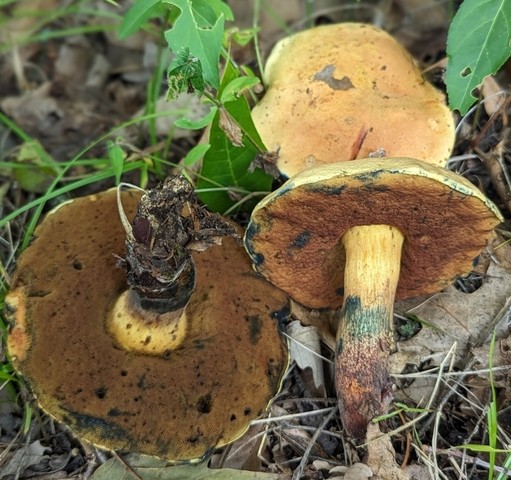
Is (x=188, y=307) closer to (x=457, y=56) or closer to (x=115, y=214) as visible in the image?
(x=115, y=214)

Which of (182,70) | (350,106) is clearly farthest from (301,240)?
(182,70)

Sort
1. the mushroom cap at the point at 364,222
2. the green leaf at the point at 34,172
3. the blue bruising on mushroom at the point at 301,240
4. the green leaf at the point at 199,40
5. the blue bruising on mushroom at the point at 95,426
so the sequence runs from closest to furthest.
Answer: the mushroom cap at the point at 364,222, the blue bruising on mushroom at the point at 95,426, the green leaf at the point at 199,40, the blue bruising on mushroom at the point at 301,240, the green leaf at the point at 34,172

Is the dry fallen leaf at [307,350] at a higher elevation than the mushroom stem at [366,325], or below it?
below

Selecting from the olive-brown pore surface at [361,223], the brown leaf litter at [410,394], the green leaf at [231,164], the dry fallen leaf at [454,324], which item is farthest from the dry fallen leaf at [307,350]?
the green leaf at [231,164]

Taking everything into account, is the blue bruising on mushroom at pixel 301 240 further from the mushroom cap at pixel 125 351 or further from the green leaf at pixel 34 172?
the green leaf at pixel 34 172

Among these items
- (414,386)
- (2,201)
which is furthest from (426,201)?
(2,201)

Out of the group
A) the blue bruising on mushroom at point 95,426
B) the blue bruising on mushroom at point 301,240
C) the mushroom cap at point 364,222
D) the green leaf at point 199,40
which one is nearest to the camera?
the mushroom cap at point 364,222

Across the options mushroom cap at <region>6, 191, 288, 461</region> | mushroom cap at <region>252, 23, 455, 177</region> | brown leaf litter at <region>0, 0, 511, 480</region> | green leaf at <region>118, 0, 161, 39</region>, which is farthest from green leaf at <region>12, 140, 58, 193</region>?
mushroom cap at <region>252, 23, 455, 177</region>
